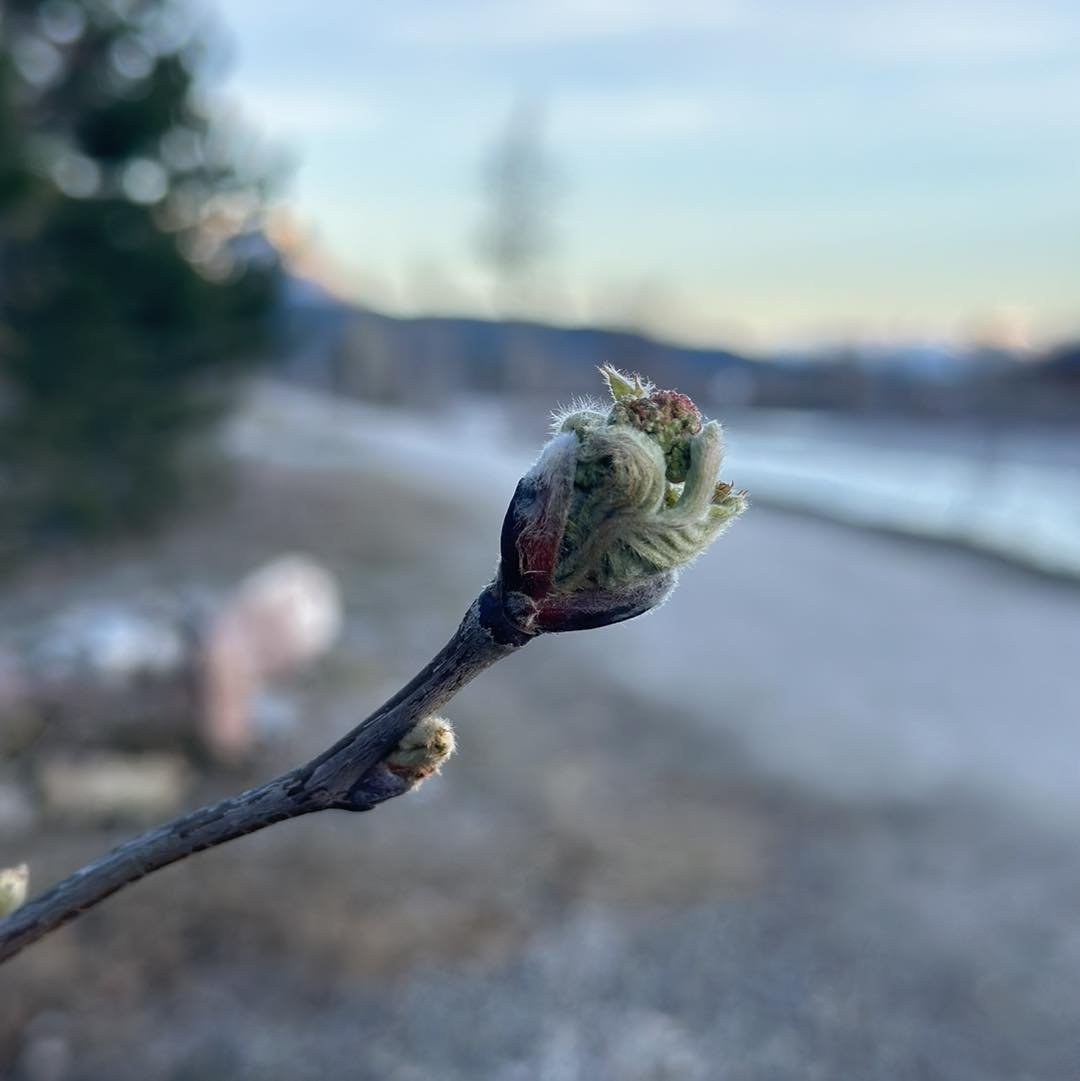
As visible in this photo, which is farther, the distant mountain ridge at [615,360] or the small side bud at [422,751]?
the distant mountain ridge at [615,360]

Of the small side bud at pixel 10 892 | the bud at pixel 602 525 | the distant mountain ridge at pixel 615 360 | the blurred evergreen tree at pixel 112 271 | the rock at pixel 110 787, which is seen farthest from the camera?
the distant mountain ridge at pixel 615 360

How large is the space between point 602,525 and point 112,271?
38.7ft

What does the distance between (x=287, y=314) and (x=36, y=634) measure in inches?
253

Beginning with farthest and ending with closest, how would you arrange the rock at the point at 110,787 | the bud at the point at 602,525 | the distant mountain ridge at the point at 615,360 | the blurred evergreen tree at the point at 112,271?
1. the distant mountain ridge at the point at 615,360
2. the blurred evergreen tree at the point at 112,271
3. the rock at the point at 110,787
4. the bud at the point at 602,525

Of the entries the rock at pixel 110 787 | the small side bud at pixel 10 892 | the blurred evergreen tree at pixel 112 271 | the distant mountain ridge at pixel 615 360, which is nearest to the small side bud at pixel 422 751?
the small side bud at pixel 10 892

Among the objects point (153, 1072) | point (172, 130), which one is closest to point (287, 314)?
point (172, 130)

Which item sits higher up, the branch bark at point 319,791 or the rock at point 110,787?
the branch bark at point 319,791

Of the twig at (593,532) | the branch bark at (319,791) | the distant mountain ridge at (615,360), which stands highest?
the twig at (593,532)

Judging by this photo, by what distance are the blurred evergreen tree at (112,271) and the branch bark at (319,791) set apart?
10314 mm

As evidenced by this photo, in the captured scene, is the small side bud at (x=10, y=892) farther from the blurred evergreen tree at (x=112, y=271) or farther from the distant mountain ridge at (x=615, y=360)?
the blurred evergreen tree at (x=112, y=271)

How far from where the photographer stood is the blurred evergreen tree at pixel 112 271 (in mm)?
10977

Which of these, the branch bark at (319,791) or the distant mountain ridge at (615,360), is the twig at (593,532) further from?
the distant mountain ridge at (615,360)

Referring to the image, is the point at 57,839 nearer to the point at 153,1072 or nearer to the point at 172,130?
the point at 153,1072

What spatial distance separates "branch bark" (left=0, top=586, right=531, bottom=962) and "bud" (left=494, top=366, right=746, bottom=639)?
0.9 inches
